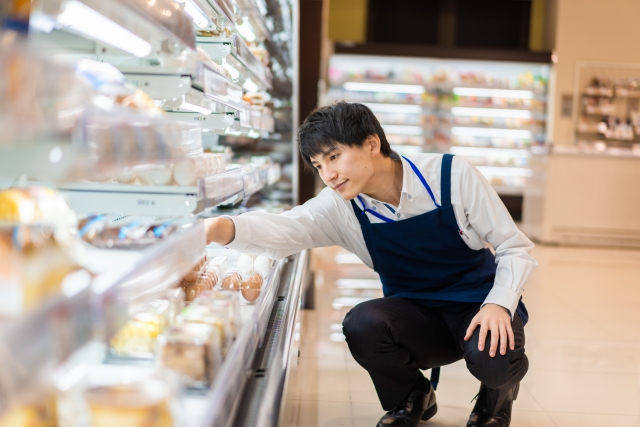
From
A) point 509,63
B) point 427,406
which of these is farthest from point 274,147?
point 509,63

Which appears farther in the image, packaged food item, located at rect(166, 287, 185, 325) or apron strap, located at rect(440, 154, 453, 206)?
apron strap, located at rect(440, 154, 453, 206)

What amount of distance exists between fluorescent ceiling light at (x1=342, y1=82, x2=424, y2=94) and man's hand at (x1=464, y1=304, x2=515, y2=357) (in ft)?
27.1

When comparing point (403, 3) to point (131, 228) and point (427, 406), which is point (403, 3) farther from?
point (131, 228)

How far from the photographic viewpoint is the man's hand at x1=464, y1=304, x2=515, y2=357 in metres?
1.98

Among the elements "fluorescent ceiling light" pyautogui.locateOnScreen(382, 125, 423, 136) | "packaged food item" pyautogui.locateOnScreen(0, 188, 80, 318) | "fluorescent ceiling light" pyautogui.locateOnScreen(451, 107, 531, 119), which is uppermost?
"fluorescent ceiling light" pyautogui.locateOnScreen(451, 107, 531, 119)

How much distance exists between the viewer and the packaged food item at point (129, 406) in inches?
38.8

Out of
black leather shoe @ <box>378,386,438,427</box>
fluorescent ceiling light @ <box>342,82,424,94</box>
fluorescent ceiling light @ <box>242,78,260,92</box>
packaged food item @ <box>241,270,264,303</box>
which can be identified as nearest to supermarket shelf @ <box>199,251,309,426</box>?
packaged food item @ <box>241,270,264,303</box>

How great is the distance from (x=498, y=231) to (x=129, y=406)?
149 centimetres

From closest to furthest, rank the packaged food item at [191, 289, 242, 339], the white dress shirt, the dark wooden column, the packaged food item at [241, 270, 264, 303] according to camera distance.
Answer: the packaged food item at [191, 289, 242, 339] → the packaged food item at [241, 270, 264, 303] → the white dress shirt → the dark wooden column

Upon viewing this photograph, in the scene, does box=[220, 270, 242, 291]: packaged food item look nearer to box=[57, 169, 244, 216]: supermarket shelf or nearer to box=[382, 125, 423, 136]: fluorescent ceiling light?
box=[57, 169, 244, 216]: supermarket shelf

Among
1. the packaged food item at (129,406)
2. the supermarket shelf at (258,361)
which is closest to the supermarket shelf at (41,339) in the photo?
the packaged food item at (129,406)

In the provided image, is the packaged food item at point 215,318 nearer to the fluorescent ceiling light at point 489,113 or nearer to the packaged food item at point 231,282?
the packaged food item at point 231,282

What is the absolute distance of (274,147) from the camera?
4.44m

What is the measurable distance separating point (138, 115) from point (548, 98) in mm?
9638
